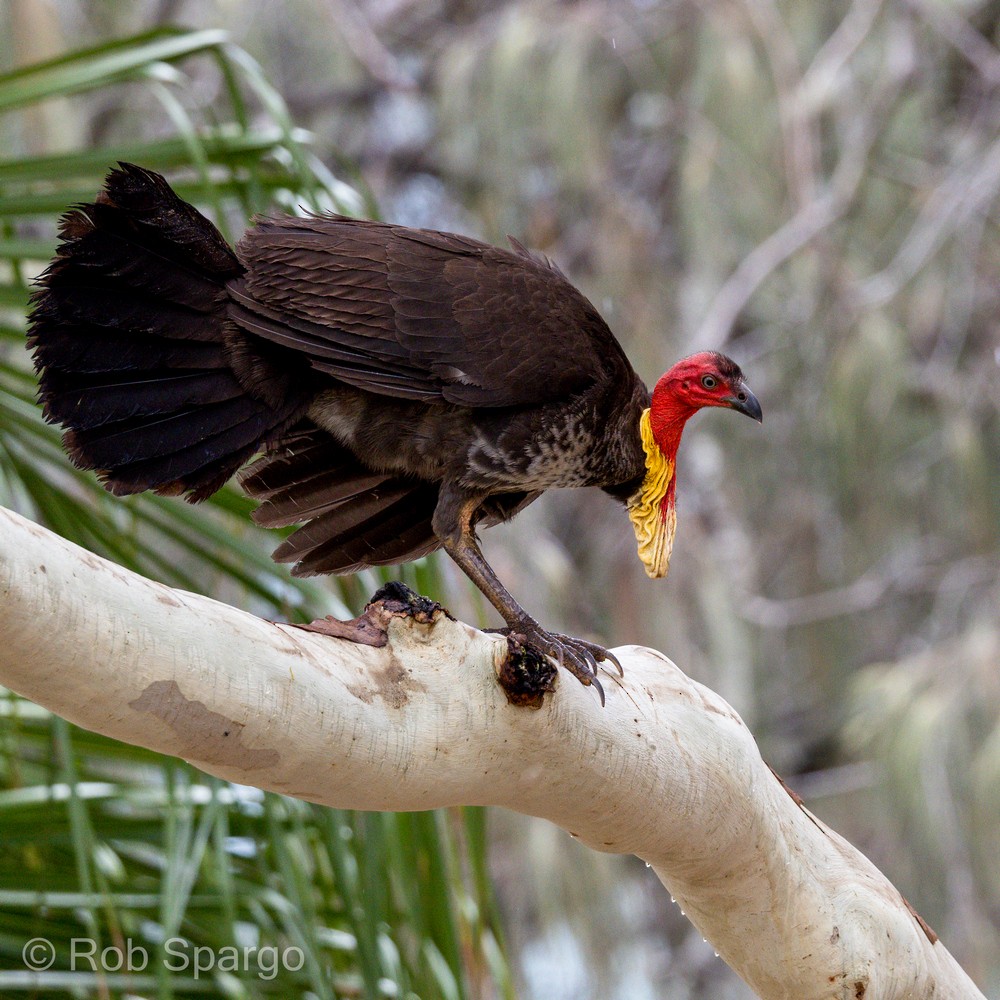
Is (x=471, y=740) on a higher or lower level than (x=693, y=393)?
lower

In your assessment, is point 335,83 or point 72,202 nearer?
point 72,202

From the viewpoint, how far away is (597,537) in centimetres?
563

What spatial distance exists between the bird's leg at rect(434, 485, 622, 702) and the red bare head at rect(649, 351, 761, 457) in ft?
1.12

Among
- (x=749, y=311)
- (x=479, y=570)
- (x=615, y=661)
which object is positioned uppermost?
(x=749, y=311)

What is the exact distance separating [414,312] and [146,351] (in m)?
0.40

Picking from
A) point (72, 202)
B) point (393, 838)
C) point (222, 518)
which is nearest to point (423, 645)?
point (393, 838)

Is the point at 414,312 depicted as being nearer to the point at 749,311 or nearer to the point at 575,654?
the point at 575,654

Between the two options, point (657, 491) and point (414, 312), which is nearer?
point (414, 312)

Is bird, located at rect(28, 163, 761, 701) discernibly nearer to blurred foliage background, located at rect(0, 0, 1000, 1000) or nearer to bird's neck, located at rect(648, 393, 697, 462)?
bird's neck, located at rect(648, 393, 697, 462)

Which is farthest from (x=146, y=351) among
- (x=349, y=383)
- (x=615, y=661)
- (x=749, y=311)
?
(x=749, y=311)

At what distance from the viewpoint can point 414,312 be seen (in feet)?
6.88

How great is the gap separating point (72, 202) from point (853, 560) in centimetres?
431

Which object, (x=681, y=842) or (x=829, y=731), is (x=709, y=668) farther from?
(x=681, y=842)

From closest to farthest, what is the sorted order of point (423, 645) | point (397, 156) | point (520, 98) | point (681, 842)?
point (423, 645) < point (681, 842) < point (520, 98) < point (397, 156)
